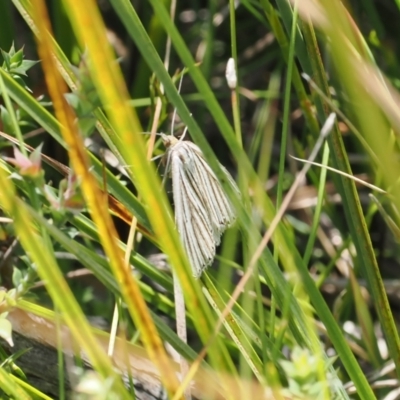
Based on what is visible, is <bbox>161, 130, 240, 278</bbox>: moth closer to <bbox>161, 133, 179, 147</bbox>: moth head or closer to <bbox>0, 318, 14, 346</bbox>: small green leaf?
<bbox>161, 133, 179, 147</bbox>: moth head

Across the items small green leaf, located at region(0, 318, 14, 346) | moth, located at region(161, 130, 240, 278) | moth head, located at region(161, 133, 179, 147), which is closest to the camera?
small green leaf, located at region(0, 318, 14, 346)

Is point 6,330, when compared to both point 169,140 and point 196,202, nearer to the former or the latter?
point 196,202

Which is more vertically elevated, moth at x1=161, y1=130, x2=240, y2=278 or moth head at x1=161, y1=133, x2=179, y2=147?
moth head at x1=161, y1=133, x2=179, y2=147

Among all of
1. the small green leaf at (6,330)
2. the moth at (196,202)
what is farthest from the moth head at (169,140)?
the small green leaf at (6,330)

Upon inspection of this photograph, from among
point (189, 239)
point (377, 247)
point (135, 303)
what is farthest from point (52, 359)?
point (377, 247)

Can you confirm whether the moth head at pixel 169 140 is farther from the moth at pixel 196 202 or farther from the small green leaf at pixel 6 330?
the small green leaf at pixel 6 330

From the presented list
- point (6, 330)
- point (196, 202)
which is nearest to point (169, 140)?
point (196, 202)

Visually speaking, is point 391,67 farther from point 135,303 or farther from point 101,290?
point 135,303

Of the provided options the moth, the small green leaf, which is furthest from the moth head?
the small green leaf

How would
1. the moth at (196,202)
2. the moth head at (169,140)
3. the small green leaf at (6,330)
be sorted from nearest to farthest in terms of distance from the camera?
the small green leaf at (6,330) < the moth at (196,202) < the moth head at (169,140)
